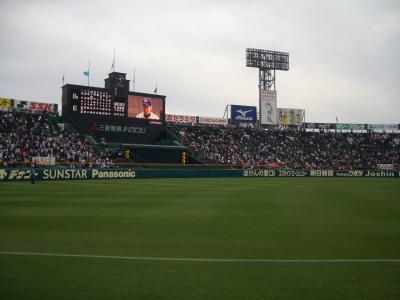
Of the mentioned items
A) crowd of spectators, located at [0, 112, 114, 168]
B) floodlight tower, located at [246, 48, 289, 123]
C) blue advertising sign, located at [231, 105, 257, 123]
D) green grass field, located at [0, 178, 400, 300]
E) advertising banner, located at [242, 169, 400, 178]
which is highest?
floodlight tower, located at [246, 48, 289, 123]

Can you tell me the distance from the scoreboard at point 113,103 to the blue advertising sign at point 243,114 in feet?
66.5

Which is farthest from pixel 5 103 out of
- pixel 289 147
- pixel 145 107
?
pixel 289 147

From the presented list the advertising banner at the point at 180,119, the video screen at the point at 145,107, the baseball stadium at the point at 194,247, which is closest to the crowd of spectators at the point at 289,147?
the advertising banner at the point at 180,119

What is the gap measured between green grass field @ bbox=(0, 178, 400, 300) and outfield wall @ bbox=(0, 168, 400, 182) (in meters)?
22.6

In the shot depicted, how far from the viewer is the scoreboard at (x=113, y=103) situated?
50.6 m

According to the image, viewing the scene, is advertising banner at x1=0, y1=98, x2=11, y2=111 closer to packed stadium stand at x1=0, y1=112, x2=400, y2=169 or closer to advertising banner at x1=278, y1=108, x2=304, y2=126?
packed stadium stand at x1=0, y1=112, x2=400, y2=169

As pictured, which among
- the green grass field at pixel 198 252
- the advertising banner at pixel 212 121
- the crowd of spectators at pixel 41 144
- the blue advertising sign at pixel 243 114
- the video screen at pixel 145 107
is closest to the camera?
the green grass field at pixel 198 252

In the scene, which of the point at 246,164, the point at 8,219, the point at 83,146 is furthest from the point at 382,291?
the point at 246,164

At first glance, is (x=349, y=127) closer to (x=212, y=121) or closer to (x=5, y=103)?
(x=212, y=121)

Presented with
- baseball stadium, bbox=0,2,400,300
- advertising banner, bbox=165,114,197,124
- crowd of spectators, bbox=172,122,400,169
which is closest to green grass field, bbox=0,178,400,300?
baseball stadium, bbox=0,2,400,300

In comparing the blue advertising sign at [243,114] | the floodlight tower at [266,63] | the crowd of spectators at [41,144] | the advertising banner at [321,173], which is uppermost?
the floodlight tower at [266,63]

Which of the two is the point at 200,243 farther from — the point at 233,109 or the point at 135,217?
the point at 233,109

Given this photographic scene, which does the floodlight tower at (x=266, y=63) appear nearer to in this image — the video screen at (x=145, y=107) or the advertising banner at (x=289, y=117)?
the advertising banner at (x=289, y=117)

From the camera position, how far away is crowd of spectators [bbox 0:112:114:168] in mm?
42281
